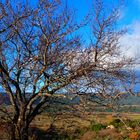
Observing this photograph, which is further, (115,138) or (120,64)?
(115,138)

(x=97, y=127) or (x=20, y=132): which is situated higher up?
(x=97, y=127)

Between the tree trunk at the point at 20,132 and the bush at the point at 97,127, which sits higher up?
the bush at the point at 97,127

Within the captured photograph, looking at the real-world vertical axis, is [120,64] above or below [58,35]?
below

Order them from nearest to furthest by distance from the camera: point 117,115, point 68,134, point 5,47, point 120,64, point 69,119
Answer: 1. point 117,115
2. point 120,64
3. point 5,47
4. point 69,119
5. point 68,134

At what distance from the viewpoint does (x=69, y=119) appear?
60.8 ft

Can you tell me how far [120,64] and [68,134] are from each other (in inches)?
1004

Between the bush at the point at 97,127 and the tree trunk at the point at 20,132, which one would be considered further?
the bush at the point at 97,127

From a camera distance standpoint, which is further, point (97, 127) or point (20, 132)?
point (97, 127)

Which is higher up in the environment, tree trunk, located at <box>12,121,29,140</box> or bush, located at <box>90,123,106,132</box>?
bush, located at <box>90,123,106,132</box>

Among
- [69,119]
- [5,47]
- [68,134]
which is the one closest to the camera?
[5,47]

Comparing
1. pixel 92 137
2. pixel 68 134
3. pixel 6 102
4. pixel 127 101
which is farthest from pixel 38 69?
pixel 92 137

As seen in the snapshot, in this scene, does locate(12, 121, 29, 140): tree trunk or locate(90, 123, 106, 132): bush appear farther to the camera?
locate(90, 123, 106, 132): bush

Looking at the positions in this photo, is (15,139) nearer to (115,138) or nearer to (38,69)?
(38,69)

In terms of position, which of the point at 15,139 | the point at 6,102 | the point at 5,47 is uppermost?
the point at 5,47
